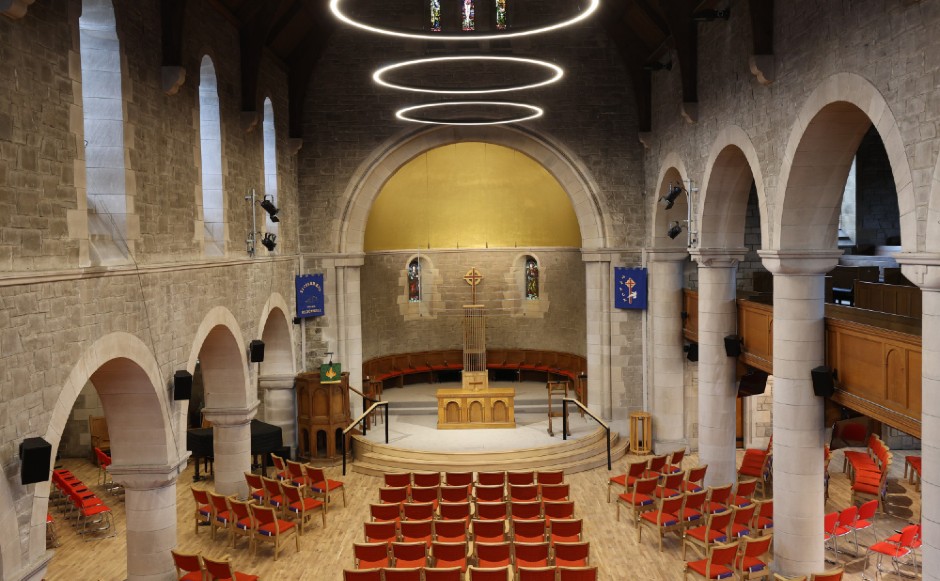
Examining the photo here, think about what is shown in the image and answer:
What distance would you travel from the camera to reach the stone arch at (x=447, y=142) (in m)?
20.3

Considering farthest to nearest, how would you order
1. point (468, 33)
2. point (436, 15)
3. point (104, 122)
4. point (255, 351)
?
point (436, 15) < point (255, 351) < point (468, 33) < point (104, 122)

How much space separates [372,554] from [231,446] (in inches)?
207

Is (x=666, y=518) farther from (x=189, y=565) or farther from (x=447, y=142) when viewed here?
(x=447, y=142)

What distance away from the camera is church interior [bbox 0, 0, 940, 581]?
29.0 feet

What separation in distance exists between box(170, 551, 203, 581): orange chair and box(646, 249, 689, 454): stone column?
11595 mm

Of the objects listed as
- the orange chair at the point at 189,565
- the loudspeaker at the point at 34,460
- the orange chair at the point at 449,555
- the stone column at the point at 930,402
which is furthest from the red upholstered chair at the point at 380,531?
the stone column at the point at 930,402

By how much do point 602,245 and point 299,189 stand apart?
24.7 ft

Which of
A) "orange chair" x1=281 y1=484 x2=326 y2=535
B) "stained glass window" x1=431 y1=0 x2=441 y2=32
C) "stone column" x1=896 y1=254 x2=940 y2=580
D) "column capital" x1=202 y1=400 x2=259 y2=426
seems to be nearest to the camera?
"stone column" x1=896 y1=254 x2=940 y2=580

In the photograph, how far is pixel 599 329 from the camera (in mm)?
20500

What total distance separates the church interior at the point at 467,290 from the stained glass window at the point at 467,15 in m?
0.06

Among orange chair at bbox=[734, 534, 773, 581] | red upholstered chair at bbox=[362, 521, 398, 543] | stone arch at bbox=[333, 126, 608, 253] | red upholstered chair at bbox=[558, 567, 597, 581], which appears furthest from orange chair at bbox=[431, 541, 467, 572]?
stone arch at bbox=[333, 126, 608, 253]

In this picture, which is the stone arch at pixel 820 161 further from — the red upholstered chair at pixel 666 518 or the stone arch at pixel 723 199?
the red upholstered chair at pixel 666 518

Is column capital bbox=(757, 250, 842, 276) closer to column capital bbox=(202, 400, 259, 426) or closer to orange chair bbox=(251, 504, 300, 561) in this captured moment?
orange chair bbox=(251, 504, 300, 561)

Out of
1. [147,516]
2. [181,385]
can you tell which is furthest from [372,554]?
[181,385]
